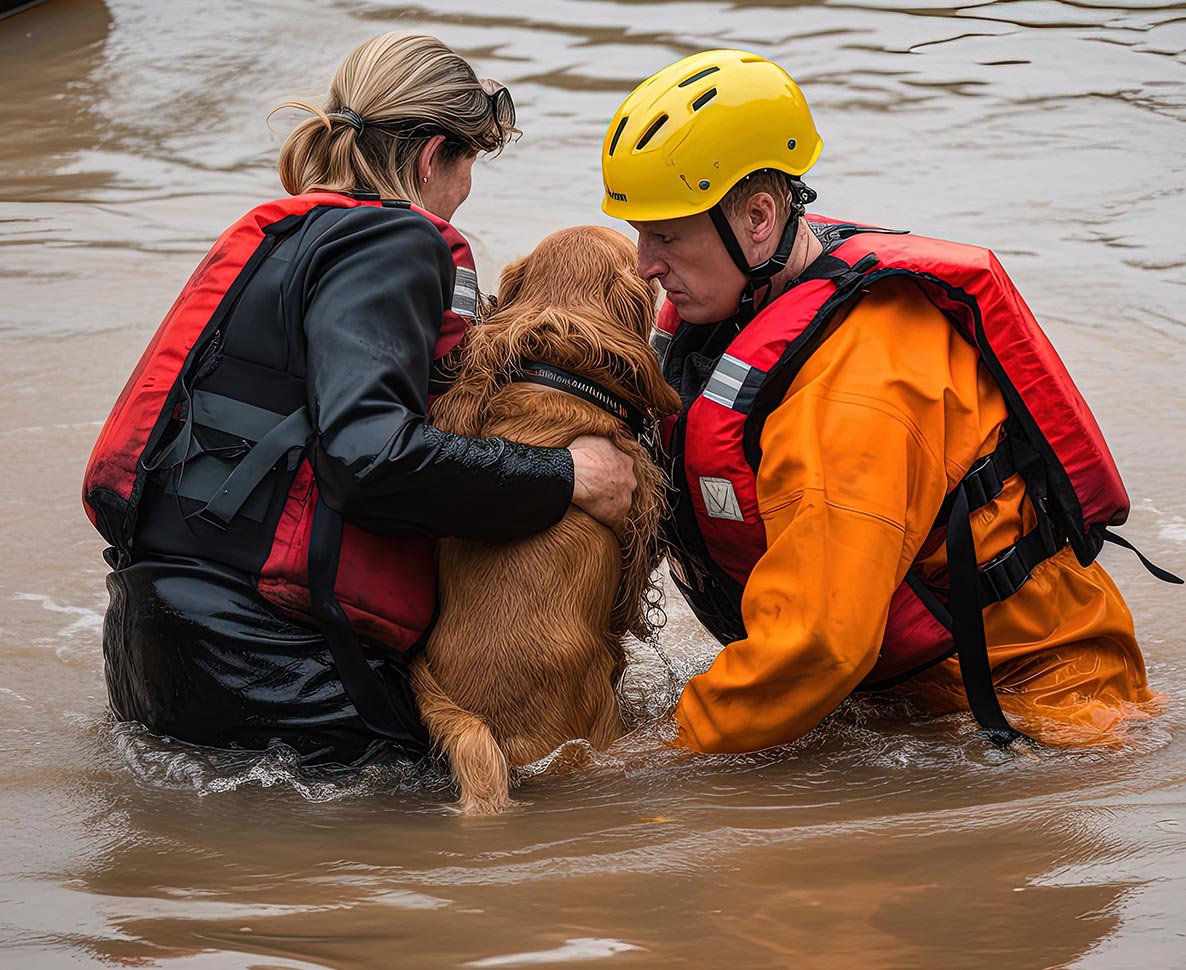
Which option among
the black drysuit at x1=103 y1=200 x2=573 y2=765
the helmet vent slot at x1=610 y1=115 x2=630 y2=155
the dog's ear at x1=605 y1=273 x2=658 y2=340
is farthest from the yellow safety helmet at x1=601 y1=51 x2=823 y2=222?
the black drysuit at x1=103 y1=200 x2=573 y2=765

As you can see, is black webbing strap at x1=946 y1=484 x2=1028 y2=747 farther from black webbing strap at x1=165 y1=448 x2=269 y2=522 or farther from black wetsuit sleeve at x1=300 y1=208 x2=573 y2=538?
black webbing strap at x1=165 y1=448 x2=269 y2=522

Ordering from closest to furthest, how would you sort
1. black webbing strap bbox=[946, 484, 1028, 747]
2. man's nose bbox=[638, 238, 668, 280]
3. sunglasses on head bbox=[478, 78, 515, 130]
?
1. black webbing strap bbox=[946, 484, 1028, 747]
2. man's nose bbox=[638, 238, 668, 280]
3. sunglasses on head bbox=[478, 78, 515, 130]

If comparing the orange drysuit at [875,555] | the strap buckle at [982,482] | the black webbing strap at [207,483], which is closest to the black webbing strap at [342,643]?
the black webbing strap at [207,483]

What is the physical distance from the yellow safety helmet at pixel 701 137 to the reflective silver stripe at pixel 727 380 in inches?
17.1

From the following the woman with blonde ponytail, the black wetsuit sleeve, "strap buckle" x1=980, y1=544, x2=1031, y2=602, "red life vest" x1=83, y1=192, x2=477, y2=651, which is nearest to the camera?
the black wetsuit sleeve

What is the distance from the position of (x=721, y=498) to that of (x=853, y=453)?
0.51 m

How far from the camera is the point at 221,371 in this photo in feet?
12.6

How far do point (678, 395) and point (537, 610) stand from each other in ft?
2.85

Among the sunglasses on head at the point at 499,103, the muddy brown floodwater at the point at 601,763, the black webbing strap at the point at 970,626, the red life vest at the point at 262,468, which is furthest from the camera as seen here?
the sunglasses on head at the point at 499,103

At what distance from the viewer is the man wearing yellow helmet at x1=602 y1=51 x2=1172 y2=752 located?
3699 millimetres

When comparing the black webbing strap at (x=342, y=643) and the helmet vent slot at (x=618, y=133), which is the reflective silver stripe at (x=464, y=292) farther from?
the black webbing strap at (x=342, y=643)

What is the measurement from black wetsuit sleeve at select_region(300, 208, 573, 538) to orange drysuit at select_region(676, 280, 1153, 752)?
2.09ft

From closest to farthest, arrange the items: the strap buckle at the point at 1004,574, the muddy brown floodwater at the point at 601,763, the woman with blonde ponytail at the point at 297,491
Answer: the muddy brown floodwater at the point at 601,763 < the woman with blonde ponytail at the point at 297,491 < the strap buckle at the point at 1004,574

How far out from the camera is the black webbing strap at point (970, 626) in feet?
12.7
